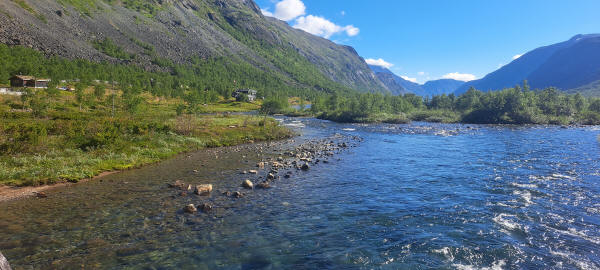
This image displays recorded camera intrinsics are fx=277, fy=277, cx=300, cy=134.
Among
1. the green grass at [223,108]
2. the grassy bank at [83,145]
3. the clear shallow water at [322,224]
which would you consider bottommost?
the clear shallow water at [322,224]

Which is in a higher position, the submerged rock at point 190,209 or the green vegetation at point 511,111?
the green vegetation at point 511,111

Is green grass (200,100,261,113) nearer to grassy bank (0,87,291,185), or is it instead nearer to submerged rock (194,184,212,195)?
grassy bank (0,87,291,185)

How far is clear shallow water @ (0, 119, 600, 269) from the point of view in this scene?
13.2 m

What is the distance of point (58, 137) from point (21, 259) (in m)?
28.6

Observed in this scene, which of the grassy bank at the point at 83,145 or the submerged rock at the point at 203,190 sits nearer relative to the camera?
the submerged rock at the point at 203,190

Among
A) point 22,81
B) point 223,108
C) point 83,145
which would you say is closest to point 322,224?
point 83,145

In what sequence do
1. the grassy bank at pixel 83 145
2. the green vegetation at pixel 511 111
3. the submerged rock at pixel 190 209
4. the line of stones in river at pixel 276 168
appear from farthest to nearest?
the green vegetation at pixel 511 111
the grassy bank at pixel 83 145
the line of stones in river at pixel 276 168
the submerged rock at pixel 190 209

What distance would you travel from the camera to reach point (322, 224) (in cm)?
1736

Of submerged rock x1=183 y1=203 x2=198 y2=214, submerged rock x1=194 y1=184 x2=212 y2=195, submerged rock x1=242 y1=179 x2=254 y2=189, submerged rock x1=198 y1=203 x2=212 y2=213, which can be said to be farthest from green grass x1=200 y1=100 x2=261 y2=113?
submerged rock x1=183 y1=203 x2=198 y2=214

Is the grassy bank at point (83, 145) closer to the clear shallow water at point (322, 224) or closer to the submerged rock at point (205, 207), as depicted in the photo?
the clear shallow water at point (322, 224)

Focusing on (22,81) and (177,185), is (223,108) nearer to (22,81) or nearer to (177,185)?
(22,81)

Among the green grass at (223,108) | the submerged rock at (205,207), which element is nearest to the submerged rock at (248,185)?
the submerged rock at (205,207)

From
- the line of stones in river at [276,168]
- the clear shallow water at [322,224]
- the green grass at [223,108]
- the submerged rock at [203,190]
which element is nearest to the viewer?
the clear shallow water at [322,224]

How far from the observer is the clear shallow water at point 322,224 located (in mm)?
13188
